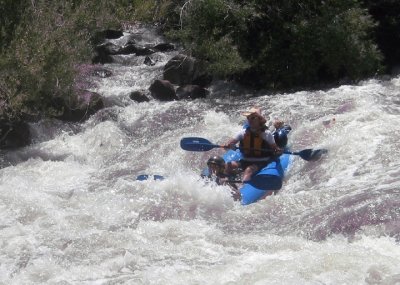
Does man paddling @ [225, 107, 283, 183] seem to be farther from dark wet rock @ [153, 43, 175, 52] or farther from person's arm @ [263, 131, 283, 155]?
dark wet rock @ [153, 43, 175, 52]

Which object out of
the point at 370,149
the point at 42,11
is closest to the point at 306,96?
the point at 370,149

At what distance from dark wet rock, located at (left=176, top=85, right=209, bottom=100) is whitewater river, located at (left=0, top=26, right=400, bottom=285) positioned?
1257 mm

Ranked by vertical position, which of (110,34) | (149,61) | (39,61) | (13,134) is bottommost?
(149,61)

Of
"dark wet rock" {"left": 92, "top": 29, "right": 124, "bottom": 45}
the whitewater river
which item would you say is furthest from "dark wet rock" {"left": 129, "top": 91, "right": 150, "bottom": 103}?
"dark wet rock" {"left": 92, "top": 29, "right": 124, "bottom": 45}

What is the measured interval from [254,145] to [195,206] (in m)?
1.26

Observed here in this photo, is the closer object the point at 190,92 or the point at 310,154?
the point at 310,154

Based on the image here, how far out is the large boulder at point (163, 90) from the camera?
12477 mm

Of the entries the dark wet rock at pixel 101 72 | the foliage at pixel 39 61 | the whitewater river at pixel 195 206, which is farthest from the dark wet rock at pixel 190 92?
the foliage at pixel 39 61

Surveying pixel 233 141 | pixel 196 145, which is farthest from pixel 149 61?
pixel 233 141

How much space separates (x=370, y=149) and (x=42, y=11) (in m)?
5.25

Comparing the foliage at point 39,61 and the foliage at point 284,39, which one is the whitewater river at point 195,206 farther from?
the foliage at point 284,39

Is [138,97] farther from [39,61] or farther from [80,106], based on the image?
[39,61]

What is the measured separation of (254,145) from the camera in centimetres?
770

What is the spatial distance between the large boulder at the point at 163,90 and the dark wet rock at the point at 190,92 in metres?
0.11
